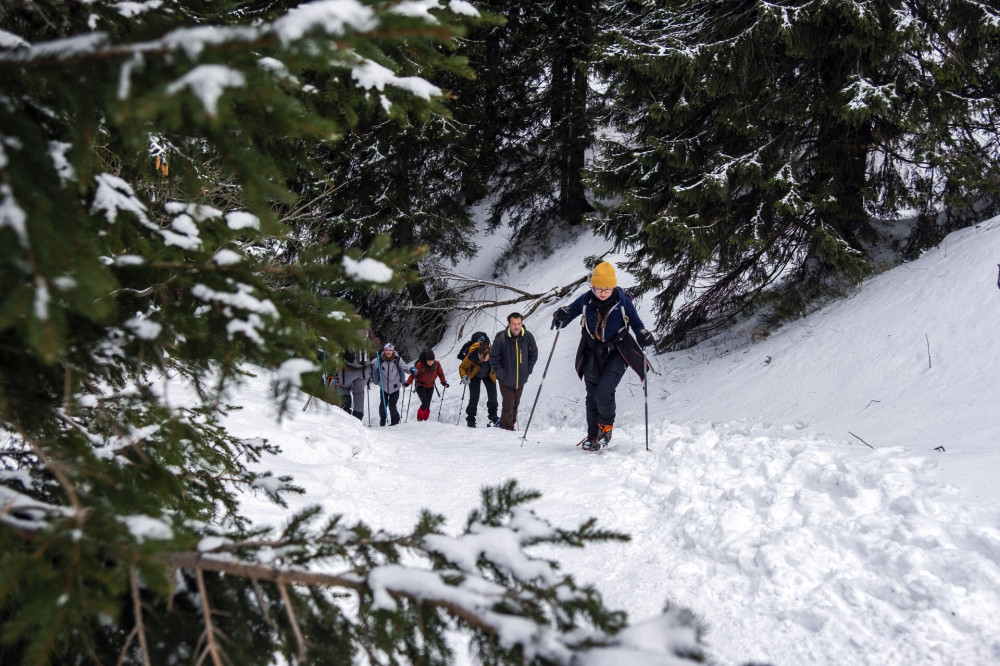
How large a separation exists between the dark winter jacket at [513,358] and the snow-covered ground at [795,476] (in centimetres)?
106

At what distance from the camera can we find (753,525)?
15.1ft

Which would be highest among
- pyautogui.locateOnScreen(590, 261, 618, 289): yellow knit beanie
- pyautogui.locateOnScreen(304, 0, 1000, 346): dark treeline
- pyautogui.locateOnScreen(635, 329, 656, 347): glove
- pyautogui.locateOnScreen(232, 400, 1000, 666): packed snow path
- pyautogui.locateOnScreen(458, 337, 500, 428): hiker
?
pyautogui.locateOnScreen(304, 0, 1000, 346): dark treeline

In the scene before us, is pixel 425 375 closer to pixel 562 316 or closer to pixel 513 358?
pixel 513 358

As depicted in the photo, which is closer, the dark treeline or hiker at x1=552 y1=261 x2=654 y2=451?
hiker at x1=552 y1=261 x2=654 y2=451

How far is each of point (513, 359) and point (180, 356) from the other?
317 inches

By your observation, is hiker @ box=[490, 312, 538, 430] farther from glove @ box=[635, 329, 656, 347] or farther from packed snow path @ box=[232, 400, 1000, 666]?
glove @ box=[635, 329, 656, 347]

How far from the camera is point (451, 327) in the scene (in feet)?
61.2

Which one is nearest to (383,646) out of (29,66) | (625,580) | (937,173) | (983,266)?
(29,66)

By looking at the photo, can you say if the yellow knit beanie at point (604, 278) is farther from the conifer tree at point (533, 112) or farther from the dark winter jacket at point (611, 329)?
the conifer tree at point (533, 112)

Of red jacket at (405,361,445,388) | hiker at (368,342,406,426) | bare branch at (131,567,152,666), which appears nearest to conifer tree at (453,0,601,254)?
red jacket at (405,361,445,388)

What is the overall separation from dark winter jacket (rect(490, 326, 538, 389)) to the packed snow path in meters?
2.43

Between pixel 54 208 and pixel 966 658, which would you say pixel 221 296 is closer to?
pixel 54 208

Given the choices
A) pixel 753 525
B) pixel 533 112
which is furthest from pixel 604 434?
pixel 533 112

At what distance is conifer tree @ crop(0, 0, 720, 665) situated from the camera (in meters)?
1.27
